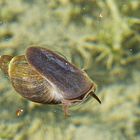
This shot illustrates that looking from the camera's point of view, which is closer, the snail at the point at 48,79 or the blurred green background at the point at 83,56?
the snail at the point at 48,79

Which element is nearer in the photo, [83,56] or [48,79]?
[48,79]

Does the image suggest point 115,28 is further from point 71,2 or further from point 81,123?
point 81,123

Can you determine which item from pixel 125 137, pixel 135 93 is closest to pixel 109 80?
pixel 135 93

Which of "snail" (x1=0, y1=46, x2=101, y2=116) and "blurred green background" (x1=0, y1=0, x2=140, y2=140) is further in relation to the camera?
"blurred green background" (x1=0, y1=0, x2=140, y2=140)
